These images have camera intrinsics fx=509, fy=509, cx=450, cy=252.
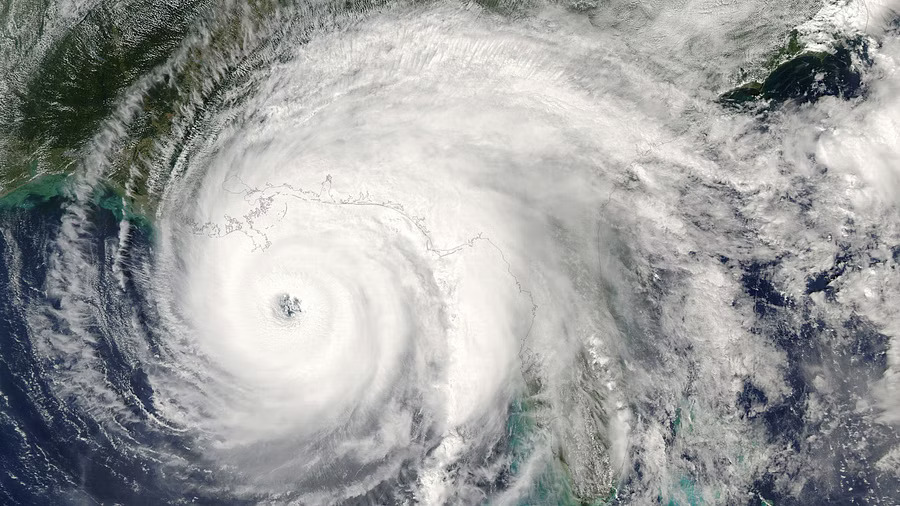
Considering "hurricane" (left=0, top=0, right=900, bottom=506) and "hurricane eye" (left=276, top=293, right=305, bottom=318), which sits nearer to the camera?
"hurricane" (left=0, top=0, right=900, bottom=506)

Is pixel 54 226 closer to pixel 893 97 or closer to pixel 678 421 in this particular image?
pixel 678 421

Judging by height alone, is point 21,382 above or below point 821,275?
above

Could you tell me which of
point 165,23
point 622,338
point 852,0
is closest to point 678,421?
point 622,338

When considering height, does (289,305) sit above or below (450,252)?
below

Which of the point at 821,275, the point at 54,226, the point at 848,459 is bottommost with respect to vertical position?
the point at 848,459

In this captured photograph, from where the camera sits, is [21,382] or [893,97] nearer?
[893,97]

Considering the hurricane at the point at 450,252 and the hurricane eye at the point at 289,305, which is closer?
the hurricane at the point at 450,252

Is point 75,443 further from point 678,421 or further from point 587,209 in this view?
point 678,421
